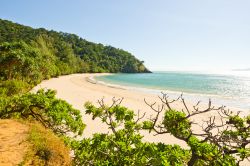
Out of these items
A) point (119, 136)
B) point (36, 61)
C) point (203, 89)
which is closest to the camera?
point (119, 136)

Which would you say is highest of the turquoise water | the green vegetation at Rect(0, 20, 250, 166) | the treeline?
the treeline

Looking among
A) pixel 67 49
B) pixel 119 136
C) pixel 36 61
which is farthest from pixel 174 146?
pixel 67 49

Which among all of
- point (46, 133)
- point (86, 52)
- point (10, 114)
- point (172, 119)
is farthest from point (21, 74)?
point (86, 52)

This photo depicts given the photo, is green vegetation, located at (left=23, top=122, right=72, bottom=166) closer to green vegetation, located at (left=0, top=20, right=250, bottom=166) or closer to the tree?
green vegetation, located at (left=0, top=20, right=250, bottom=166)

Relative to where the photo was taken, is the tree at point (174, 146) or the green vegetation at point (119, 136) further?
the green vegetation at point (119, 136)

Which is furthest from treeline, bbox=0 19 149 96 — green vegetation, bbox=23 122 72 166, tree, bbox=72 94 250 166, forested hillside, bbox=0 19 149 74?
tree, bbox=72 94 250 166

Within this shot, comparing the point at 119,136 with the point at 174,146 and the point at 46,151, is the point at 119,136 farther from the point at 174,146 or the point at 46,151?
the point at 46,151

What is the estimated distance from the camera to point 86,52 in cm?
17025

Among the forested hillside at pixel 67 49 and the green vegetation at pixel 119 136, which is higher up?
the forested hillside at pixel 67 49

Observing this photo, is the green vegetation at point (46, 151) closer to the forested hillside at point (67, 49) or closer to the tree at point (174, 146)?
the tree at point (174, 146)

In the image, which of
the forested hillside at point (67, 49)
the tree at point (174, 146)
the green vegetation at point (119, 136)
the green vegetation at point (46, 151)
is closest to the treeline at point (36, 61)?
the forested hillside at point (67, 49)

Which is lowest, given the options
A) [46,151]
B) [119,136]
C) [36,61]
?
[46,151]

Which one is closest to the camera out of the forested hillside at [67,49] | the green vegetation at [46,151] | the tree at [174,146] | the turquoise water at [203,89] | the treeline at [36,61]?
the tree at [174,146]

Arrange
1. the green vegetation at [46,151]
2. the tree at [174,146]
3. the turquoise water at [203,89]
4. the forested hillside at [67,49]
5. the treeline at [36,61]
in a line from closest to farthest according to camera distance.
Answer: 1. the tree at [174,146]
2. the green vegetation at [46,151]
3. the treeline at [36,61]
4. the turquoise water at [203,89]
5. the forested hillside at [67,49]
